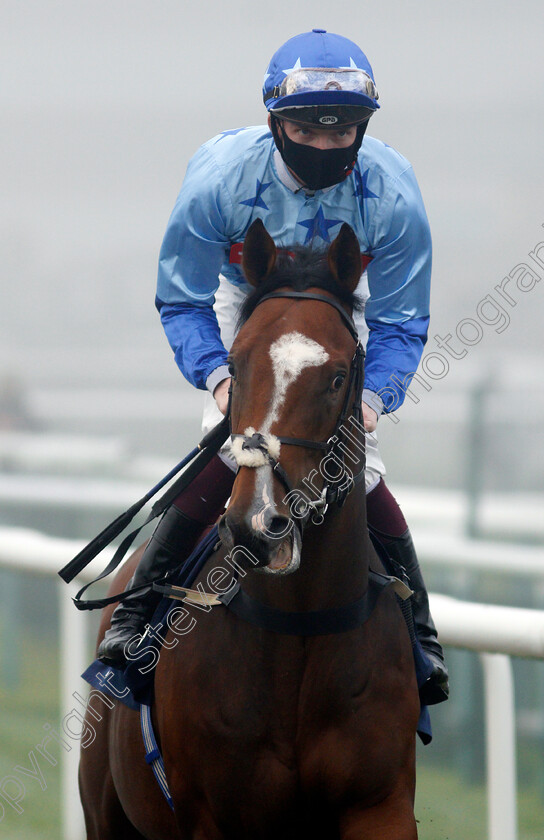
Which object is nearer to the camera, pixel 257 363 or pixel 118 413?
pixel 257 363

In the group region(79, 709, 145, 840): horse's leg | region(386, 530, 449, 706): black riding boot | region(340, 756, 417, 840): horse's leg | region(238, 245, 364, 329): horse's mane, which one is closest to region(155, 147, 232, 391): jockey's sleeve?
region(238, 245, 364, 329): horse's mane

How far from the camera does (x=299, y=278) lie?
2.28m

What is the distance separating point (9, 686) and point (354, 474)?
4320 mm

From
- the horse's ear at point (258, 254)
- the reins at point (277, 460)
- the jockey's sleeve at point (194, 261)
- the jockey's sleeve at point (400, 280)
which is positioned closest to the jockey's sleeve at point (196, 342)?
the jockey's sleeve at point (194, 261)

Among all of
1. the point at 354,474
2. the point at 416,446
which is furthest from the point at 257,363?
the point at 416,446

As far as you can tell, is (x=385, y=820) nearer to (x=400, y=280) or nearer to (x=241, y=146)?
(x=400, y=280)

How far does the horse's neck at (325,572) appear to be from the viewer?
224 centimetres

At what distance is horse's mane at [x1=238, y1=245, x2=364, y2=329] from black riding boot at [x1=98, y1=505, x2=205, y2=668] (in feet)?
2.01

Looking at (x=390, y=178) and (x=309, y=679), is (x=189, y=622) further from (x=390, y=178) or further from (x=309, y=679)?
(x=390, y=178)

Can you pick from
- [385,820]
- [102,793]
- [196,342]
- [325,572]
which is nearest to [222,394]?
[196,342]

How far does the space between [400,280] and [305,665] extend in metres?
1.00

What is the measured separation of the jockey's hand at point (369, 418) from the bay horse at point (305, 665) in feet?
0.25

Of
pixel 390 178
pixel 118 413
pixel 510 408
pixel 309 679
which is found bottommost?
pixel 118 413

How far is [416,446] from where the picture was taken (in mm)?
9266
